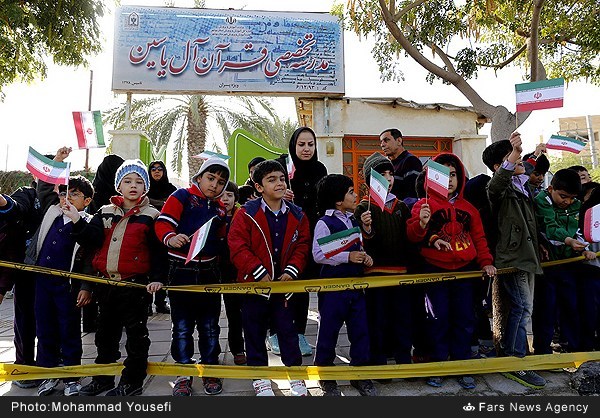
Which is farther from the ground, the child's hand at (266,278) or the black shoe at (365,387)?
the child's hand at (266,278)

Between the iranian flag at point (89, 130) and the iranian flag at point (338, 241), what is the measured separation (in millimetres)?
1905

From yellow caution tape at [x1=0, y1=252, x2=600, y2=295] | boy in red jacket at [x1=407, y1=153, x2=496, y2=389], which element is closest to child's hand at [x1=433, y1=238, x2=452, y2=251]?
boy in red jacket at [x1=407, y1=153, x2=496, y2=389]

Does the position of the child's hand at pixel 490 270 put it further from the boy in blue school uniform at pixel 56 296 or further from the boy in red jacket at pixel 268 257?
the boy in blue school uniform at pixel 56 296

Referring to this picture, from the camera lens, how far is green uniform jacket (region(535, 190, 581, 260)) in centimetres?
354

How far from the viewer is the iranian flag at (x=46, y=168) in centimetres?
293

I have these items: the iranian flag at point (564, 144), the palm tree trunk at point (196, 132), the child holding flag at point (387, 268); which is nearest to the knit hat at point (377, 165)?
the child holding flag at point (387, 268)

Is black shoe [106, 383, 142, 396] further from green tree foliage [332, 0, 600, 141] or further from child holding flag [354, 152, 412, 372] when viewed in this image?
green tree foliage [332, 0, 600, 141]

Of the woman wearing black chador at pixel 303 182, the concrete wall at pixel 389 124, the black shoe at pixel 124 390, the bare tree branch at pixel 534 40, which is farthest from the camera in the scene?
the concrete wall at pixel 389 124

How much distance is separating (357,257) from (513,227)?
1.34 meters

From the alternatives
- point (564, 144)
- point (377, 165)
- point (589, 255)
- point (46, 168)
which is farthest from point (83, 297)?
point (564, 144)

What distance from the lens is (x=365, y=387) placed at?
9.71 feet

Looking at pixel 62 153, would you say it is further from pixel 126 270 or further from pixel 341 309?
→ pixel 341 309

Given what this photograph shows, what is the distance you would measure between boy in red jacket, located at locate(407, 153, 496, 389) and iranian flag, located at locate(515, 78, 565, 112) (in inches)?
34.9

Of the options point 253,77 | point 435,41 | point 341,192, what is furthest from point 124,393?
point 253,77
